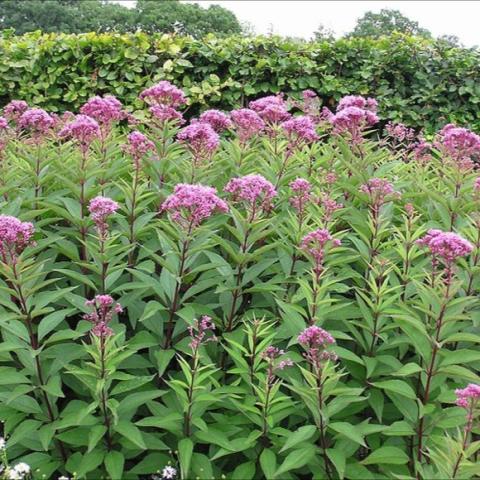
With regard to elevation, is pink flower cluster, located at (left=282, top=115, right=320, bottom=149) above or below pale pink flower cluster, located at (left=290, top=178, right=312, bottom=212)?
above

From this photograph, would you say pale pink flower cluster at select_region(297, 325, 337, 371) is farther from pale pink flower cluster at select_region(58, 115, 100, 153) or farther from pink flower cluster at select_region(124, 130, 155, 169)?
pale pink flower cluster at select_region(58, 115, 100, 153)

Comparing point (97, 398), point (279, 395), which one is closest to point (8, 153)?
point (97, 398)

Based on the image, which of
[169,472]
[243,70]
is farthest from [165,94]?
[243,70]

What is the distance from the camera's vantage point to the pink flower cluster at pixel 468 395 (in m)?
2.74

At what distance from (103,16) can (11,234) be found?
5545 centimetres

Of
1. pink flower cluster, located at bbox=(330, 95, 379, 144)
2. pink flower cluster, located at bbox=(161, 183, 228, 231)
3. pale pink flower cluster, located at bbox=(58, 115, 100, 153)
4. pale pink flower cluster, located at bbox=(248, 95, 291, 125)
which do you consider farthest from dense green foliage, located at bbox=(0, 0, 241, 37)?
pink flower cluster, located at bbox=(161, 183, 228, 231)

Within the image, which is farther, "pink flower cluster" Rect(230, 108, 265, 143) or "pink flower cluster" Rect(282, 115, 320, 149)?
"pink flower cluster" Rect(230, 108, 265, 143)

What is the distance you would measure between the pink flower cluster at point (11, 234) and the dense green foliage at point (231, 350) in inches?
1.2

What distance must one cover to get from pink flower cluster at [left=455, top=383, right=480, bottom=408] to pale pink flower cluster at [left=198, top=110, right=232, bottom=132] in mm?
2919

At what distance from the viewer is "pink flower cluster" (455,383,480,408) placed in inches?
108

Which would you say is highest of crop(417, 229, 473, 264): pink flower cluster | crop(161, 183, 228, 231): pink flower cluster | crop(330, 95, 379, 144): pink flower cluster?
crop(330, 95, 379, 144): pink flower cluster

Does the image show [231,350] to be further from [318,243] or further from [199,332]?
[318,243]

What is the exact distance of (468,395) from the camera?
2771mm

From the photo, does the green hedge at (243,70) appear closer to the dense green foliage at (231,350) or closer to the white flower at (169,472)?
the dense green foliage at (231,350)
